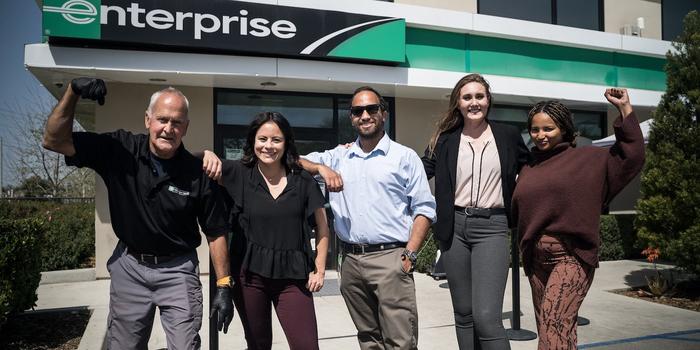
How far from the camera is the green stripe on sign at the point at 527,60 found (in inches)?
348

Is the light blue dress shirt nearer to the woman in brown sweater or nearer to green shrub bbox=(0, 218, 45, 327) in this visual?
the woman in brown sweater

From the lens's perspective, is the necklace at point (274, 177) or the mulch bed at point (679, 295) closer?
the necklace at point (274, 177)

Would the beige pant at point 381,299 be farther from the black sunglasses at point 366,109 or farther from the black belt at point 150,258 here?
the black belt at point 150,258

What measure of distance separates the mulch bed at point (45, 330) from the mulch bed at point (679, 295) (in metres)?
6.72

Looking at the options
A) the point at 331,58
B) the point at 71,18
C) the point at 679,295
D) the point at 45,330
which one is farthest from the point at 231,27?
the point at 679,295

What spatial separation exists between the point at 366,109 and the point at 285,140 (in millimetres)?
517

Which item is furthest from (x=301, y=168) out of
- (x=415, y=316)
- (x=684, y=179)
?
(x=684, y=179)

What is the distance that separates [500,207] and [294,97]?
628 centimetres

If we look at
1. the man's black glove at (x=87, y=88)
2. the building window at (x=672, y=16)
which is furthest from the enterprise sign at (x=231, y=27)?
the building window at (x=672, y=16)

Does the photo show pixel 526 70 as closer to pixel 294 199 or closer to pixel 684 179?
Answer: pixel 684 179

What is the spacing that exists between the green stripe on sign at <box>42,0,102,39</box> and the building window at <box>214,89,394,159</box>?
7.18ft

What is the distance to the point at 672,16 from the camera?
11.8 m

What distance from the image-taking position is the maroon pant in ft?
9.16

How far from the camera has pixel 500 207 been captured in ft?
9.87
